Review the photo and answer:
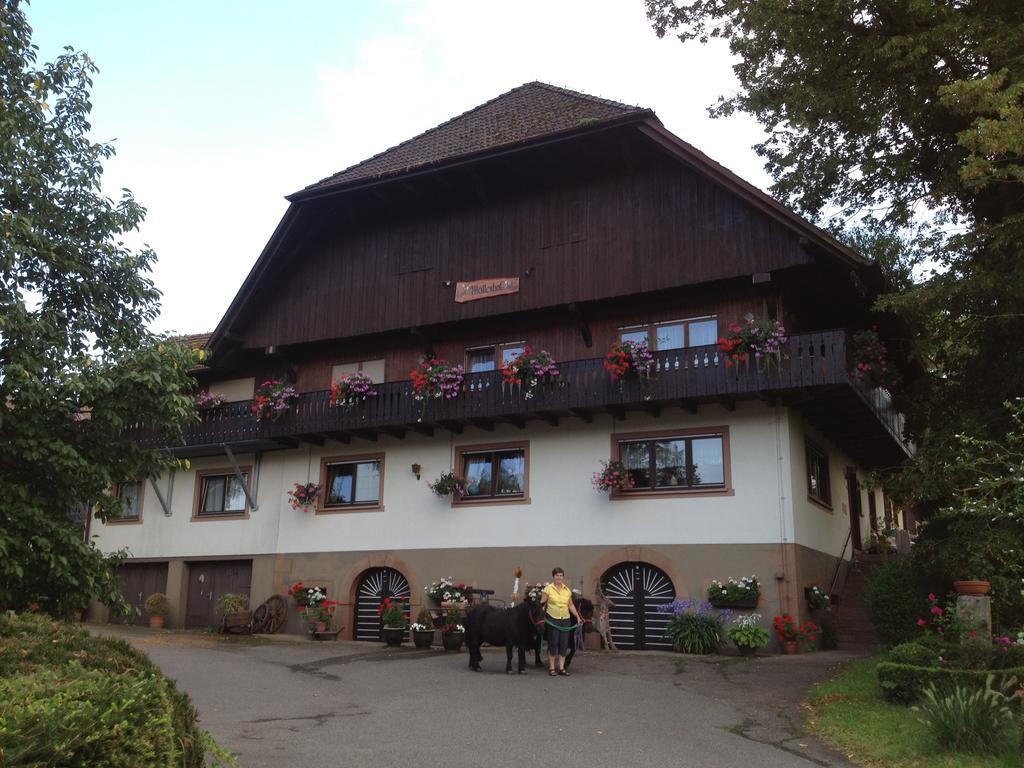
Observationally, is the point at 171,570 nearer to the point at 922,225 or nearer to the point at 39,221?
the point at 39,221

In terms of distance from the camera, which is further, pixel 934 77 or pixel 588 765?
pixel 934 77

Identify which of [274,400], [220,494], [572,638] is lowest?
[572,638]

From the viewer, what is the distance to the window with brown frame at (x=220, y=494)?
27.7 meters

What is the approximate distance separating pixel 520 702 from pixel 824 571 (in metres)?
12.3

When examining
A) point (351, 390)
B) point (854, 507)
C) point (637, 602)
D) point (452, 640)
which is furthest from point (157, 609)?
point (854, 507)

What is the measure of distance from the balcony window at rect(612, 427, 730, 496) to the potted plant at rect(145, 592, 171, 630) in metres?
13.7

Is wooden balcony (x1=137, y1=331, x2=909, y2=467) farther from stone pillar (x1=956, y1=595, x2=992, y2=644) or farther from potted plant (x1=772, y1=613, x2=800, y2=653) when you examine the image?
stone pillar (x1=956, y1=595, x2=992, y2=644)

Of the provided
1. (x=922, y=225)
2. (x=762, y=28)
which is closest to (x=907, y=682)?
(x=922, y=225)

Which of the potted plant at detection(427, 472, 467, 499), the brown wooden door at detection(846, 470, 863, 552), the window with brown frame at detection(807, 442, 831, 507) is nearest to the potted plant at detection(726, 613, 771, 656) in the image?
the window with brown frame at detection(807, 442, 831, 507)

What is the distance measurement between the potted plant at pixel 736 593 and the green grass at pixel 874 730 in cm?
557

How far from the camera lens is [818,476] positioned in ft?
78.6

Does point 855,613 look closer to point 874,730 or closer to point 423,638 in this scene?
point 423,638

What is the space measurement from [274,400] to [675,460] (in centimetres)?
1060

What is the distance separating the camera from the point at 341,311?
26.4 meters
